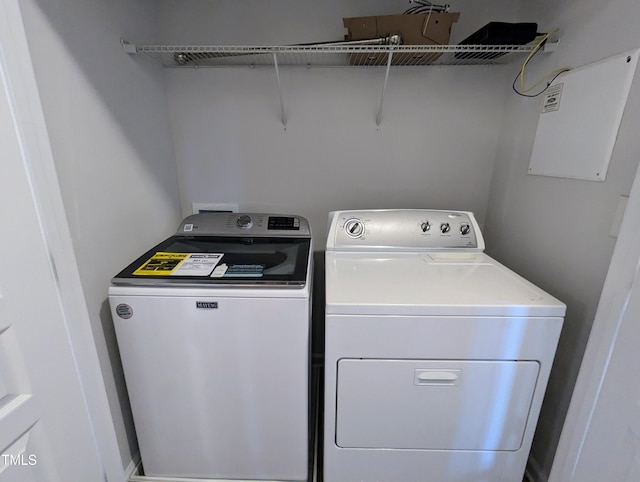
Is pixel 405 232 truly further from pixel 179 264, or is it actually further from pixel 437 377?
pixel 179 264

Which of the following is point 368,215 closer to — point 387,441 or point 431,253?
point 431,253

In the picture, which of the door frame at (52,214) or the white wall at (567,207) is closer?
the door frame at (52,214)

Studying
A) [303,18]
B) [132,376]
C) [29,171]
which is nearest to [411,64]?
[303,18]

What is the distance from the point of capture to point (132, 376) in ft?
3.76

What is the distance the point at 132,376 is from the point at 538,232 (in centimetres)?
185

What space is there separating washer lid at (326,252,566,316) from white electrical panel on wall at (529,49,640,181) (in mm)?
481

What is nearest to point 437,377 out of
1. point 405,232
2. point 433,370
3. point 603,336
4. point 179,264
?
point 433,370

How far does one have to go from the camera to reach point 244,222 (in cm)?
154

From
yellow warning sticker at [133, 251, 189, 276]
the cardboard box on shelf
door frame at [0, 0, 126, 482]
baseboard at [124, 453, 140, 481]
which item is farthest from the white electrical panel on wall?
baseboard at [124, 453, 140, 481]

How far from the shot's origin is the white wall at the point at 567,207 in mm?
960

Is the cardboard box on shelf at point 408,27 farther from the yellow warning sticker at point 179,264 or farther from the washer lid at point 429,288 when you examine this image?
the yellow warning sticker at point 179,264

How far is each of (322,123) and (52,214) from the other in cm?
131

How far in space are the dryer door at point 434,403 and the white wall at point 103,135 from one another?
0.98 metres

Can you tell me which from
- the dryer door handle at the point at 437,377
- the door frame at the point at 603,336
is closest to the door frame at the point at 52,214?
the dryer door handle at the point at 437,377
